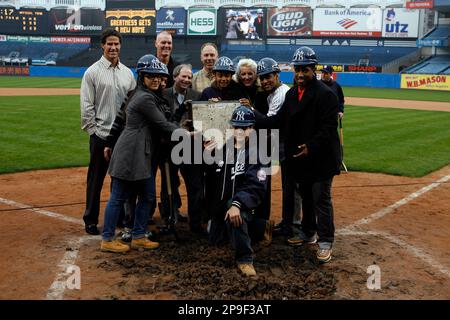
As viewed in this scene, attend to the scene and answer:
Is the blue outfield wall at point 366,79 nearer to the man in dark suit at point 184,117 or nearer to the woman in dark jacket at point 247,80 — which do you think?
the woman in dark jacket at point 247,80

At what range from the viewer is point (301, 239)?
582 centimetres

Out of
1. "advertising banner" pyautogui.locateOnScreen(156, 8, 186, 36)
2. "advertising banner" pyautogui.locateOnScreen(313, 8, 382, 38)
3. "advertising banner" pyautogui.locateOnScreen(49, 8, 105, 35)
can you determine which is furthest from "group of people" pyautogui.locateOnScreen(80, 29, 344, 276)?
"advertising banner" pyautogui.locateOnScreen(49, 8, 105, 35)

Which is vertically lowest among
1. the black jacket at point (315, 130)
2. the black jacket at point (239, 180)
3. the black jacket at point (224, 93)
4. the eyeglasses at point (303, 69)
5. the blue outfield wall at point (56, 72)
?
the black jacket at point (239, 180)

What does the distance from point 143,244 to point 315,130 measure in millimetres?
2230

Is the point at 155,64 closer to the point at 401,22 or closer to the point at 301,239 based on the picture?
the point at 301,239

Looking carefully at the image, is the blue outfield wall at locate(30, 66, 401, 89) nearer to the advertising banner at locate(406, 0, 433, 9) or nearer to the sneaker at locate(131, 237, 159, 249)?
the advertising banner at locate(406, 0, 433, 9)

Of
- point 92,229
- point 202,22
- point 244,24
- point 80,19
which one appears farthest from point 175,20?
point 92,229

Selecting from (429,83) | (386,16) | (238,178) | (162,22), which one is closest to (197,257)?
(238,178)

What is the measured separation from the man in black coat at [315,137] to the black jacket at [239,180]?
0.51 m

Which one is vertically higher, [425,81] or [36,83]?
[425,81]

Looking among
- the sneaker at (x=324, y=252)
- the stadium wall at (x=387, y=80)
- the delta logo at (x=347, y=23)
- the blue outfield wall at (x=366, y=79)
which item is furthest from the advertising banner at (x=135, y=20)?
the sneaker at (x=324, y=252)

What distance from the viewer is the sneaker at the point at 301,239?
19.0ft

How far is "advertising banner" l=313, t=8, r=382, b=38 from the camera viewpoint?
168 ft

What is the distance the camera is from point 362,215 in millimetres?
6949
